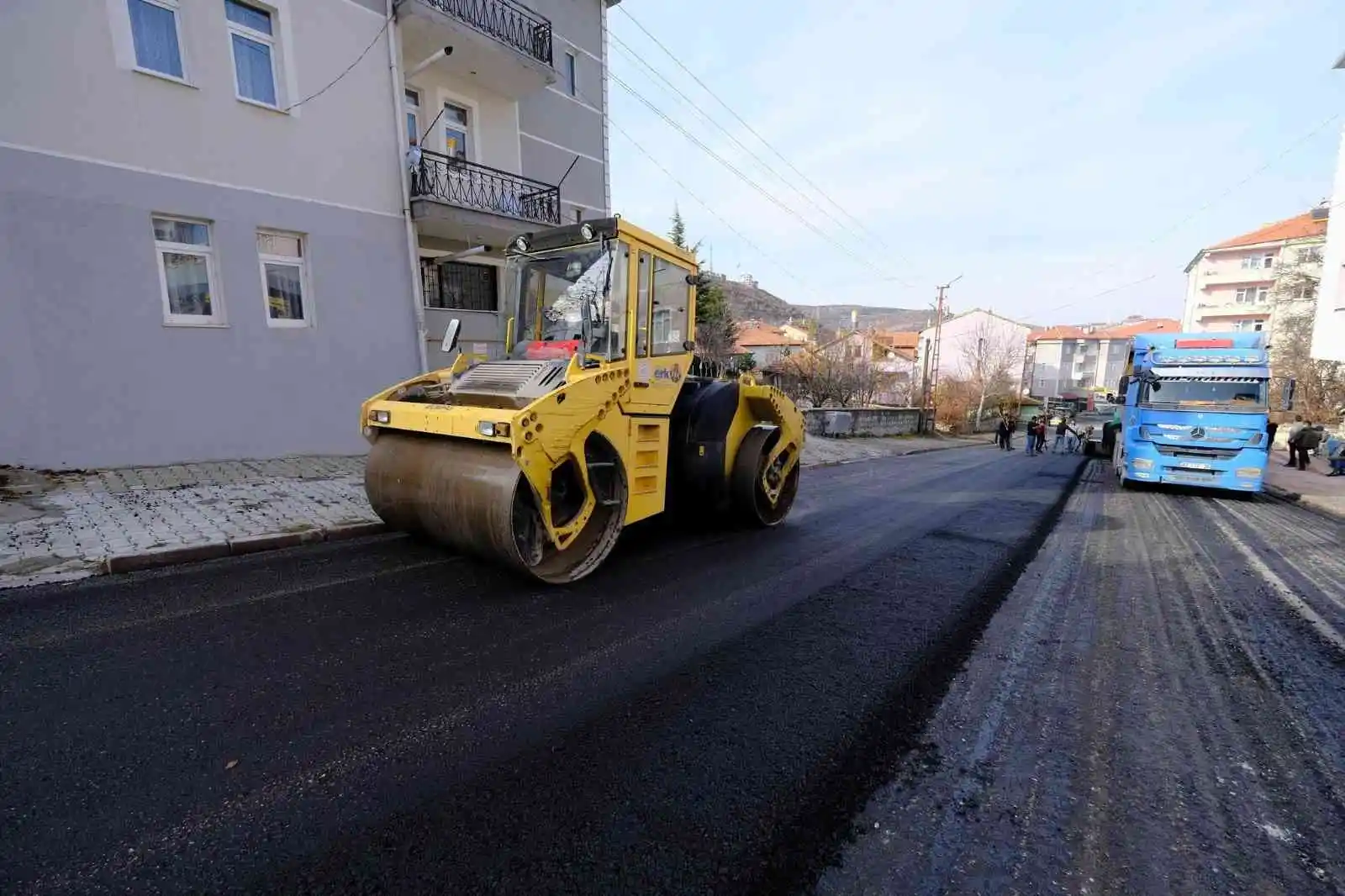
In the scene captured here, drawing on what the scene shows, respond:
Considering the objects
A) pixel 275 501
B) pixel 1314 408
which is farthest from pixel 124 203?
pixel 1314 408

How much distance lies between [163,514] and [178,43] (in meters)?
6.66

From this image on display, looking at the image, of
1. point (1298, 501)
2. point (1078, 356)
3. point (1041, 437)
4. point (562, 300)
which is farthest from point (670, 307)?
point (1078, 356)

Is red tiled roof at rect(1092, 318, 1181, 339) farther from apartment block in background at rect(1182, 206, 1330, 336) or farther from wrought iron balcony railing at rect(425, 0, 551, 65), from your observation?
wrought iron balcony railing at rect(425, 0, 551, 65)

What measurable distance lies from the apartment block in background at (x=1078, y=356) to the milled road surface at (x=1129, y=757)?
76866 mm

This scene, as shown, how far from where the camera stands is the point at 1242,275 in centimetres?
4819

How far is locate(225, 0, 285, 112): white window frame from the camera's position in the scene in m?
8.20

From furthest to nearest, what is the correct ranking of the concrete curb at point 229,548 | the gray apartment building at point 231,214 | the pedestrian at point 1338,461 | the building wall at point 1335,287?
the building wall at point 1335,287
the pedestrian at point 1338,461
the gray apartment building at point 231,214
the concrete curb at point 229,548

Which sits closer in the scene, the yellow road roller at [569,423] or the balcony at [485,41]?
the yellow road roller at [569,423]

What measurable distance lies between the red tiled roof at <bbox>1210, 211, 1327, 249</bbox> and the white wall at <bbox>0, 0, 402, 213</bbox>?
6049 centimetres

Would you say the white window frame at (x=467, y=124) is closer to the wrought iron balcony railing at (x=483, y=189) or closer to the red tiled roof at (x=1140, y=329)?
the wrought iron balcony railing at (x=483, y=189)

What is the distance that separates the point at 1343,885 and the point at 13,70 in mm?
12158

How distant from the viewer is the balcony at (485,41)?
33.0ft

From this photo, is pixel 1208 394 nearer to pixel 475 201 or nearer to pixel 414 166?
pixel 475 201

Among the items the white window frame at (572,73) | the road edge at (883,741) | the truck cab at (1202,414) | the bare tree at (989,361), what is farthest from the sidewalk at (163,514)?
the bare tree at (989,361)
